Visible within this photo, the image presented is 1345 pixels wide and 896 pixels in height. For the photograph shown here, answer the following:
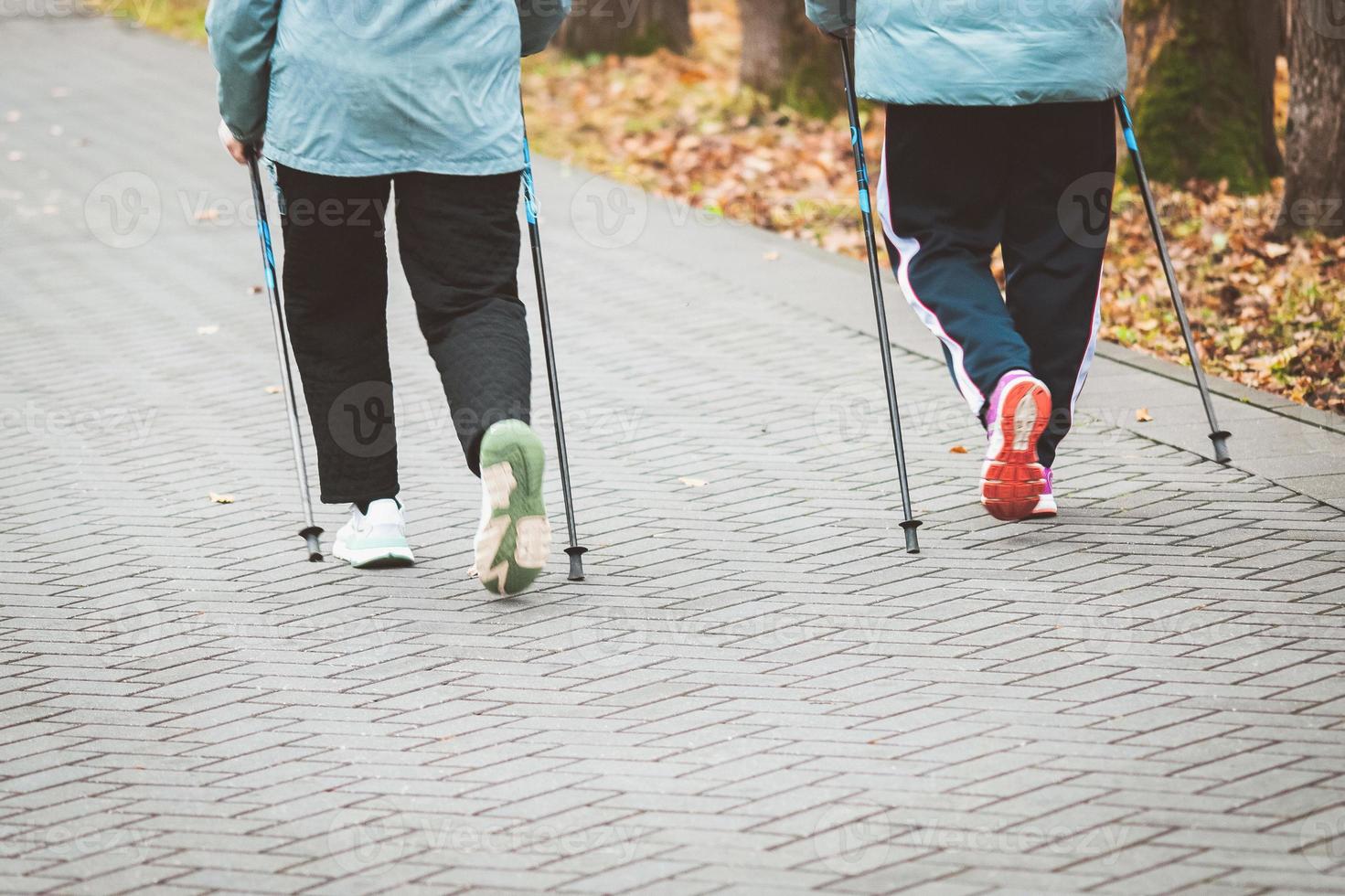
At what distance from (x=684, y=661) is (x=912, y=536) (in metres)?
1.00

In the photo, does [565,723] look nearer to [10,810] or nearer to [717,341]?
[10,810]

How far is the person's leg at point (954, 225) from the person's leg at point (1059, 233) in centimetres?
8

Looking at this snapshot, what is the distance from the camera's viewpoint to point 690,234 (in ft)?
32.8

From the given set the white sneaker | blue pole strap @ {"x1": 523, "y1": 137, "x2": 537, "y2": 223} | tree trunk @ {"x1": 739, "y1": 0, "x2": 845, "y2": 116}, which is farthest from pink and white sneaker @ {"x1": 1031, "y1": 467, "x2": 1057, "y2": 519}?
tree trunk @ {"x1": 739, "y1": 0, "x2": 845, "y2": 116}

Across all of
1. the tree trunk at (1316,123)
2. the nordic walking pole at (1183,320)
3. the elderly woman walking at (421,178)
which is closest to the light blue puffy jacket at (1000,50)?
the nordic walking pole at (1183,320)

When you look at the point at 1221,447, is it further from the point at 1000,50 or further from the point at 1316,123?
the point at 1316,123

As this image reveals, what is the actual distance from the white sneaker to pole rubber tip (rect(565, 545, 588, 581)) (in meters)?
0.51

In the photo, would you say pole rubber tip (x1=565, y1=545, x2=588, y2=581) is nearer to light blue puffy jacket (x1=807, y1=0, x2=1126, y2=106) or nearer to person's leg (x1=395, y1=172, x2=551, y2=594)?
person's leg (x1=395, y1=172, x2=551, y2=594)

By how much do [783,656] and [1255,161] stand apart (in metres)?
7.07

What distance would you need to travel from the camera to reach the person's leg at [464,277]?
455 cm

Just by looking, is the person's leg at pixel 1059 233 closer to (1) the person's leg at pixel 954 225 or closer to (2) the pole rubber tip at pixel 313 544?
(1) the person's leg at pixel 954 225

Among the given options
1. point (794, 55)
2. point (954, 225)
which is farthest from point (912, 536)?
point (794, 55)

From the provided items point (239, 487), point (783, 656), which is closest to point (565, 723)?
point (783, 656)

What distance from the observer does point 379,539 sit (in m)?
5.05
